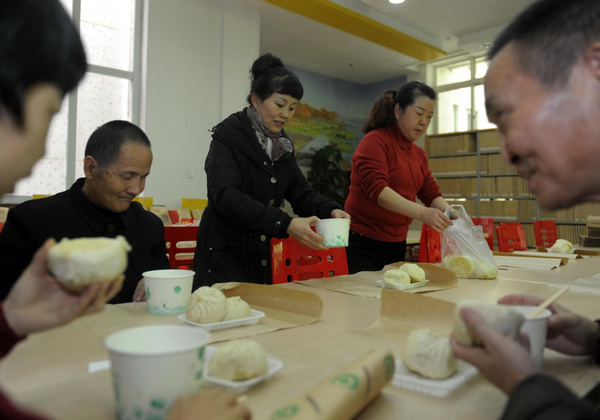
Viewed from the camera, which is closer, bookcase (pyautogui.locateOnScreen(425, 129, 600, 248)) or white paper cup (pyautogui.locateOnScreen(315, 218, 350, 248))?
white paper cup (pyautogui.locateOnScreen(315, 218, 350, 248))

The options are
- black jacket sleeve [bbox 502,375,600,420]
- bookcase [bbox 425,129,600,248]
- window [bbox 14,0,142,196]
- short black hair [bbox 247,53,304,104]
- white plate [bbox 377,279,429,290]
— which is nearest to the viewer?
black jacket sleeve [bbox 502,375,600,420]

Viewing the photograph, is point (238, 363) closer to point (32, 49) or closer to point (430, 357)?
point (430, 357)

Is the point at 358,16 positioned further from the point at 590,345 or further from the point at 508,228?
the point at 590,345

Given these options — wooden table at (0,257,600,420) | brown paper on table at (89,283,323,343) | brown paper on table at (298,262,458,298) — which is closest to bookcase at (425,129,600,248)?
brown paper on table at (298,262,458,298)

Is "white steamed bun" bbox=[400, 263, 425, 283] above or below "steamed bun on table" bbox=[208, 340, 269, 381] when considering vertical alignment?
above

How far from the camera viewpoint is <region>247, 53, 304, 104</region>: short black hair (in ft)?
6.88

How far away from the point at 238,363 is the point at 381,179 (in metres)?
1.92

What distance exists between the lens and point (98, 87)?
232 inches

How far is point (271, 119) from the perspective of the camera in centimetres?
213

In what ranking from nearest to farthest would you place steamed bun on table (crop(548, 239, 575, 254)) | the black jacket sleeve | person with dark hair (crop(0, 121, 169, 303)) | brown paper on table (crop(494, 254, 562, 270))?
the black jacket sleeve
person with dark hair (crop(0, 121, 169, 303))
brown paper on table (crop(494, 254, 562, 270))
steamed bun on table (crop(548, 239, 575, 254))

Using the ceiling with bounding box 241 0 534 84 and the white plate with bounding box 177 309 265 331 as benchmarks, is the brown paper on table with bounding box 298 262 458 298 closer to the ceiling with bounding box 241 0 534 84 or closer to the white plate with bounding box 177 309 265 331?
the white plate with bounding box 177 309 265 331

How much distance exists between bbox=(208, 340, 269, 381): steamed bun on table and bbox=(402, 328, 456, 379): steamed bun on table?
0.27m

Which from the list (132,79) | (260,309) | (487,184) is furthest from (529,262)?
(487,184)

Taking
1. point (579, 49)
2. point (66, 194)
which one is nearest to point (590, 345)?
point (579, 49)
